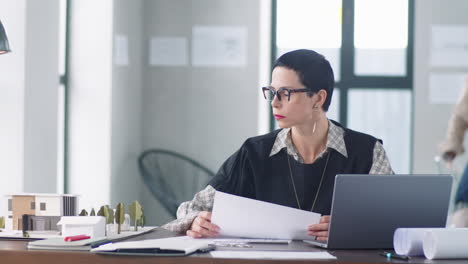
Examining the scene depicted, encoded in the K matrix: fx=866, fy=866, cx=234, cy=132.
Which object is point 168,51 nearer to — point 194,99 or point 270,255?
point 194,99

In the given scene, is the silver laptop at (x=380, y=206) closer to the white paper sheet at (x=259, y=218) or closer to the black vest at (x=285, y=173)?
the white paper sheet at (x=259, y=218)

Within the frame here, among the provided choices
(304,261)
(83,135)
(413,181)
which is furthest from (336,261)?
(83,135)

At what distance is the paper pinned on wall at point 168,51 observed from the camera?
7.02 m

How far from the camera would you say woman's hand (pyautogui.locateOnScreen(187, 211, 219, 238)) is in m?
2.68

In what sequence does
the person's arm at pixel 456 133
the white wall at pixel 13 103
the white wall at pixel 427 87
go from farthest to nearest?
the white wall at pixel 427 87 < the white wall at pixel 13 103 < the person's arm at pixel 456 133

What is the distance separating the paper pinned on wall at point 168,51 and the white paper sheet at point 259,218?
4471 millimetres

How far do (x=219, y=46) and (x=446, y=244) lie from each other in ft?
16.2

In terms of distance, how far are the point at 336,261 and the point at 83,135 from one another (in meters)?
4.10

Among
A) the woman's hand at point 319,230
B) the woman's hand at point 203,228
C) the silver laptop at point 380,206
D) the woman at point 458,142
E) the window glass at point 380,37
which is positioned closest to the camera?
the silver laptop at point 380,206

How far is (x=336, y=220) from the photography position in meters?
2.38

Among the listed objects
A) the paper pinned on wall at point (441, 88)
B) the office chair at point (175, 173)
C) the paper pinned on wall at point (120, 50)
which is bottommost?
the office chair at point (175, 173)

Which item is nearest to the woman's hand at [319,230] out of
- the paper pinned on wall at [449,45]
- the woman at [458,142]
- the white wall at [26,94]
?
the woman at [458,142]

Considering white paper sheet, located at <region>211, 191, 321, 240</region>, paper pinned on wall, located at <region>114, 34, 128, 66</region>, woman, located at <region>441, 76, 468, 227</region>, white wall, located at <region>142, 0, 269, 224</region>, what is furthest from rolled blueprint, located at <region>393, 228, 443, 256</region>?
white wall, located at <region>142, 0, 269, 224</region>

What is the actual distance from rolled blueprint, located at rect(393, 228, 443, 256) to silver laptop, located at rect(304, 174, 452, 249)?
0.28ft
